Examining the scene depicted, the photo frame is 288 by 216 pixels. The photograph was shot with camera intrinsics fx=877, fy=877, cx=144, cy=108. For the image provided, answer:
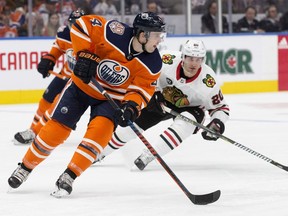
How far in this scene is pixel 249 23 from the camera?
10.4 m

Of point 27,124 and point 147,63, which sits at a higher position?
point 147,63

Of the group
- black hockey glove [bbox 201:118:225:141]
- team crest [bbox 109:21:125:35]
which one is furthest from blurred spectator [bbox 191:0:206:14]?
team crest [bbox 109:21:125:35]

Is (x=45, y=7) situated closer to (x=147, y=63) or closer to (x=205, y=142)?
(x=205, y=142)

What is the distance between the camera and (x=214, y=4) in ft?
33.5

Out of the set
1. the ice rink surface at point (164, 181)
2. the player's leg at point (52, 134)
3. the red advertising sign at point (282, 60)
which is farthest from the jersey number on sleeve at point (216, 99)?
the red advertising sign at point (282, 60)

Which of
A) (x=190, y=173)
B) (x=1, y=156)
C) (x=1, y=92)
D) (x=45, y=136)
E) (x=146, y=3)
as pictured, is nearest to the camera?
(x=45, y=136)

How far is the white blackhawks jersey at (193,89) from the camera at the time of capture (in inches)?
194

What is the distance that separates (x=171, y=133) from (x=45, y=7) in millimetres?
4617

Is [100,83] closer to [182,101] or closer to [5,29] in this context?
[182,101]

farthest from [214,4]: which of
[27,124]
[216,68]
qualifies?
[27,124]

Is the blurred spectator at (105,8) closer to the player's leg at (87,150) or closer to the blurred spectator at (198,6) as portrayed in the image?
the blurred spectator at (198,6)

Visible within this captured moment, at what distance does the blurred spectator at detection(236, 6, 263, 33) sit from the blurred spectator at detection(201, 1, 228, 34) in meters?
0.19

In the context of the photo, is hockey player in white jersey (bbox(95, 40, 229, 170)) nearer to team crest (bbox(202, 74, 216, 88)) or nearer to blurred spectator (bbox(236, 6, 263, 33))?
team crest (bbox(202, 74, 216, 88))

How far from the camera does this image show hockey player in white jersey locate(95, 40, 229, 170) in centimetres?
486
